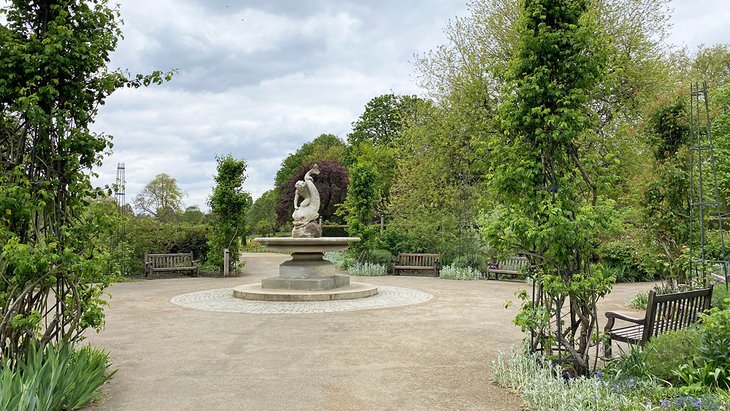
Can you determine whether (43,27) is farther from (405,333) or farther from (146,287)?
(146,287)

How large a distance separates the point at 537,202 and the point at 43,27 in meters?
4.95

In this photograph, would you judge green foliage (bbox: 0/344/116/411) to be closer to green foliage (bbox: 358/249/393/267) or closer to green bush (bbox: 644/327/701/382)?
green bush (bbox: 644/327/701/382)

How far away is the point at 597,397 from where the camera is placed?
3.81 meters

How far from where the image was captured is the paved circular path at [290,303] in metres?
9.71

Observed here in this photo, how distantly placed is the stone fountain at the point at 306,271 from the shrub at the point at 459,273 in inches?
189

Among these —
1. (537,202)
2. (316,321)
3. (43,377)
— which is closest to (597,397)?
(537,202)

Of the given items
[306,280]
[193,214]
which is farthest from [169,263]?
[193,214]

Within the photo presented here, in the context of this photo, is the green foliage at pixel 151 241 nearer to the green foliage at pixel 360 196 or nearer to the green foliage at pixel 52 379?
the green foliage at pixel 360 196

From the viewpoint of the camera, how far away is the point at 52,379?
3.89 metres

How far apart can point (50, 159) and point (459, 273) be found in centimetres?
1378

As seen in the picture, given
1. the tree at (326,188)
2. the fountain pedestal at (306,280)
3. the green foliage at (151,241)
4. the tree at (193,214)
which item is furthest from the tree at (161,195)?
the fountain pedestal at (306,280)

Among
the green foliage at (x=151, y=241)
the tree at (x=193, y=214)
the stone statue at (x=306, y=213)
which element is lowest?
the green foliage at (x=151, y=241)

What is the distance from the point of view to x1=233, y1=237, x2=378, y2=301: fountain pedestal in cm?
1109

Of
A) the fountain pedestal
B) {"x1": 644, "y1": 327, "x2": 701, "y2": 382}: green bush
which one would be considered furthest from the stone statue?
{"x1": 644, "y1": 327, "x2": 701, "y2": 382}: green bush
